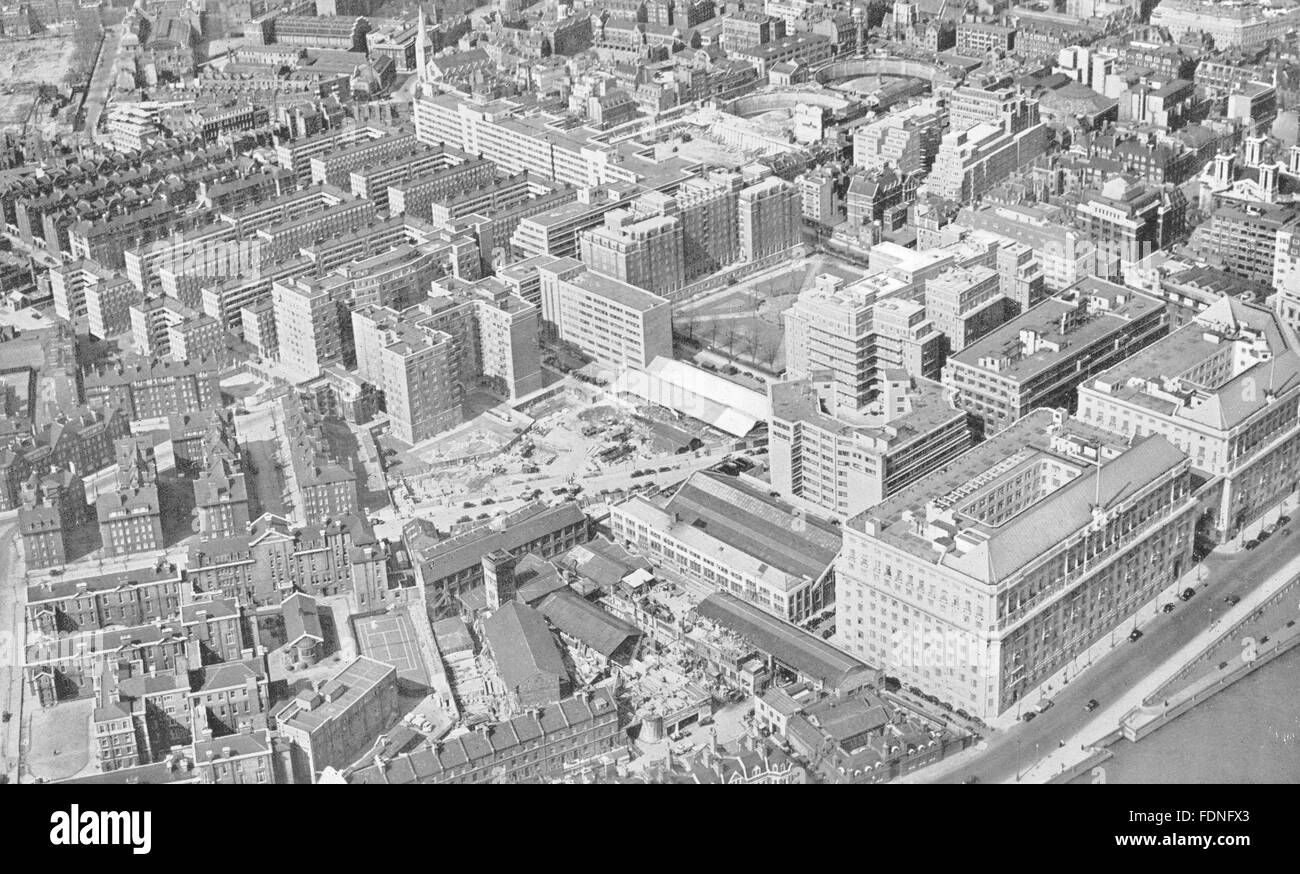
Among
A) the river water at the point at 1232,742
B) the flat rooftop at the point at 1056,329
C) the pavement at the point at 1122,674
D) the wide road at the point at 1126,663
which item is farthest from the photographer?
the flat rooftop at the point at 1056,329

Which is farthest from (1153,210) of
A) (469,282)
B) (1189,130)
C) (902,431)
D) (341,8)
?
(341,8)

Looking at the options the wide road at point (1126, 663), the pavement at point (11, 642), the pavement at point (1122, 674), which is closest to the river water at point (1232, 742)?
the pavement at point (1122, 674)

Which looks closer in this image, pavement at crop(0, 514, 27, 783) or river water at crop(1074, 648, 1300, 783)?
river water at crop(1074, 648, 1300, 783)

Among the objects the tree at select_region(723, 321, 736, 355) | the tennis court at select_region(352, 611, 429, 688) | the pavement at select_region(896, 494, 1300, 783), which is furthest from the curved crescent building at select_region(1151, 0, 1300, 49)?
the tennis court at select_region(352, 611, 429, 688)

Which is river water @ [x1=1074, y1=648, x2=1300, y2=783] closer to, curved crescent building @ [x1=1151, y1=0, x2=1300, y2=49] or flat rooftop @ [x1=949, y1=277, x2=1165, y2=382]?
flat rooftop @ [x1=949, y1=277, x2=1165, y2=382]

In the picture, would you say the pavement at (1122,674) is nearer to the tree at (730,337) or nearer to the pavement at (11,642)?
the tree at (730,337)

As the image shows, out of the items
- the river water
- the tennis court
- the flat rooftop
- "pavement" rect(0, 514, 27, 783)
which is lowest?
the tennis court

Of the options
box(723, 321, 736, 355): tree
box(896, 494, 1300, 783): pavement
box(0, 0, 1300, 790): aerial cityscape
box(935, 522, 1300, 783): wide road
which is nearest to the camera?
box(896, 494, 1300, 783): pavement
